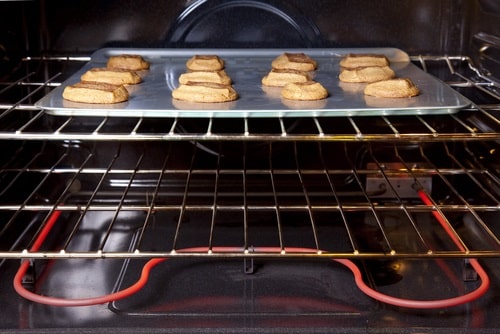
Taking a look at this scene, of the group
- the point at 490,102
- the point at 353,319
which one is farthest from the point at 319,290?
the point at 490,102

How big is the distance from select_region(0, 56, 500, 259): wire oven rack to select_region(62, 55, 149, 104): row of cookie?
13 cm

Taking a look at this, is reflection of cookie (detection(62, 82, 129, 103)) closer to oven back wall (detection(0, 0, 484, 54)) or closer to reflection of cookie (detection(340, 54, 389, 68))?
oven back wall (detection(0, 0, 484, 54))

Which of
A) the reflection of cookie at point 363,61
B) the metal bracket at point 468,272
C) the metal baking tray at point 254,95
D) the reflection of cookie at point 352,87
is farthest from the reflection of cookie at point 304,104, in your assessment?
the metal bracket at point 468,272

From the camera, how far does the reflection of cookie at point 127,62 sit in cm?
177

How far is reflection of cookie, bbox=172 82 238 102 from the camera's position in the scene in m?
1.57

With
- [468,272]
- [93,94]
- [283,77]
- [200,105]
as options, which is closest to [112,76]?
[93,94]

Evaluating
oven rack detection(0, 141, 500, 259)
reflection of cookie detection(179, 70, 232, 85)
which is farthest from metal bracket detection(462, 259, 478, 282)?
reflection of cookie detection(179, 70, 232, 85)

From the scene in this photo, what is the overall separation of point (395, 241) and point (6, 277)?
83 centimetres

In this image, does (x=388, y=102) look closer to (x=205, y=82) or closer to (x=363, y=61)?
(x=363, y=61)

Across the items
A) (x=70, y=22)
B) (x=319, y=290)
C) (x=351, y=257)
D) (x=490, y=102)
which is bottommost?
(x=319, y=290)

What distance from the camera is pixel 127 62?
1.78 m

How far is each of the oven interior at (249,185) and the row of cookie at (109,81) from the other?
0.19ft

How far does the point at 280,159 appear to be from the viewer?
1.87 meters

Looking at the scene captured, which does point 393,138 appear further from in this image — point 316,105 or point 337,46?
point 337,46
